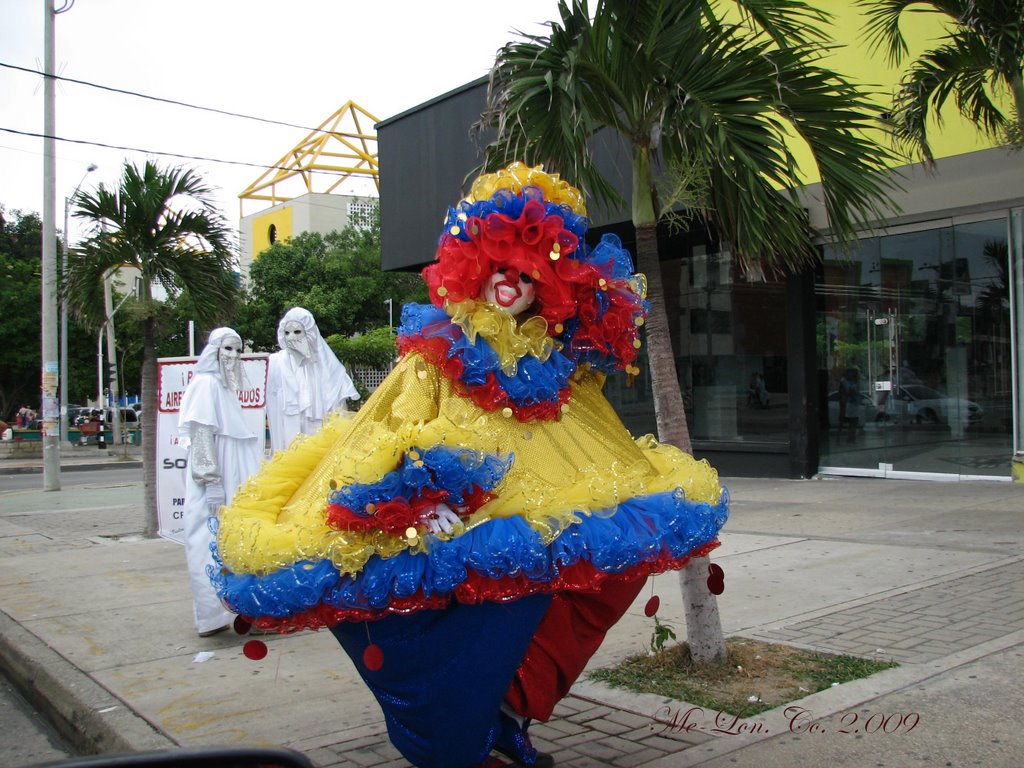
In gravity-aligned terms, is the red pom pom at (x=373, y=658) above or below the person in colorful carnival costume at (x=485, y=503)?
below

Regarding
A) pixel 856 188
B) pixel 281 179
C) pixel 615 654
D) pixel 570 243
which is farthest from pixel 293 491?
pixel 281 179

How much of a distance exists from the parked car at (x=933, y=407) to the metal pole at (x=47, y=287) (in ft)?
46.0

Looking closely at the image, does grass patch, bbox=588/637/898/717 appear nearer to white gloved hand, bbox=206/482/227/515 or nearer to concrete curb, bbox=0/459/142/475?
white gloved hand, bbox=206/482/227/515

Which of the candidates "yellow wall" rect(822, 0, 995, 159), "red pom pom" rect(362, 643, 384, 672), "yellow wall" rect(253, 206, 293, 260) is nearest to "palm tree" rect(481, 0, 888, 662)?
"red pom pom" rect(362, 643, 384, 672)

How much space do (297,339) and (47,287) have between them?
12257 mm

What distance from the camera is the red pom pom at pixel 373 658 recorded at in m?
2.61

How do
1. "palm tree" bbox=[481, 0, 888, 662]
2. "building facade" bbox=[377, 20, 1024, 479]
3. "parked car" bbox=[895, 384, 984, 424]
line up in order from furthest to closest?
"parked car" bbox=[895, 384, 984, 424], "building facade" bbox=[377, 20, 1024, 479], "palm tree" bbox=[481, 0, 888, 662]

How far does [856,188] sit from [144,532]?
29.2ft

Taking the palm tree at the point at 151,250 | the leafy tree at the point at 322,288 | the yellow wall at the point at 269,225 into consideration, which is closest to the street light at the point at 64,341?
the palm tree at the point at 151,250

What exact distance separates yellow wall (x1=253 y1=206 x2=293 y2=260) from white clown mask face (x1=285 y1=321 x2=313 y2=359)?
37847 millimetres

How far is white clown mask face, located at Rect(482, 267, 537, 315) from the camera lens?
305 cm

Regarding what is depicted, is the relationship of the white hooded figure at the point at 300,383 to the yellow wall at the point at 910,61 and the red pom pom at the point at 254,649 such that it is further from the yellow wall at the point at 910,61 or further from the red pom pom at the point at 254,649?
the yellow wall at the point at 910,61

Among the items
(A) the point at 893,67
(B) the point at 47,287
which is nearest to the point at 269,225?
(B) the point at 47,287

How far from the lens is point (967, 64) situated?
8031 mm
